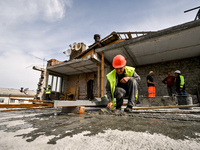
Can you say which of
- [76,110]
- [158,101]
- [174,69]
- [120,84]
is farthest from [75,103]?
[174,69]

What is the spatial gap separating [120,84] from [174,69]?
284 inches

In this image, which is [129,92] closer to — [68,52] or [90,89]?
[90,89]

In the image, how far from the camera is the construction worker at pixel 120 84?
6.67 feet

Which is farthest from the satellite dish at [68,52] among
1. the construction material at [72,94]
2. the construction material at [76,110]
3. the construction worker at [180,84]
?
the construction material at [76,110]

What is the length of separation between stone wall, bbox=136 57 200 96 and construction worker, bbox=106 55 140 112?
6.65 m

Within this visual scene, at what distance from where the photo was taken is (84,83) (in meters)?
11.1

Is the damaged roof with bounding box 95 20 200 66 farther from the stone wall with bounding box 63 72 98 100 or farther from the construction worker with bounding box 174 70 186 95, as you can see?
the stone wall with bounding box 63 72 98 100

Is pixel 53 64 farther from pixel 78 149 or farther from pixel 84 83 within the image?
pixel 78 149

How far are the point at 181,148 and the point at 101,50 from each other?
6.33 m

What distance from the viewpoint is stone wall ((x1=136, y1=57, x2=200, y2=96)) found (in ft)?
22.6

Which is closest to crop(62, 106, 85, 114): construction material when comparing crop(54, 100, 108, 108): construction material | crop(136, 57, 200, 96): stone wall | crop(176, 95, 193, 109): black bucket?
crop(54, 100, 108, 108): construction material

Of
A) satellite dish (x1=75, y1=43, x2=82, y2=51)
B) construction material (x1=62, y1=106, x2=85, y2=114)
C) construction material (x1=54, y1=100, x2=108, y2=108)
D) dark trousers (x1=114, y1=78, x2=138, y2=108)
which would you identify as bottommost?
construction material (x1=62, y1=106, x2=85, y2=114)

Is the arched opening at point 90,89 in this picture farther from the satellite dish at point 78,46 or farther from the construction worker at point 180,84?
the construction worker at point 180,84

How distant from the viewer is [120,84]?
2.30m
